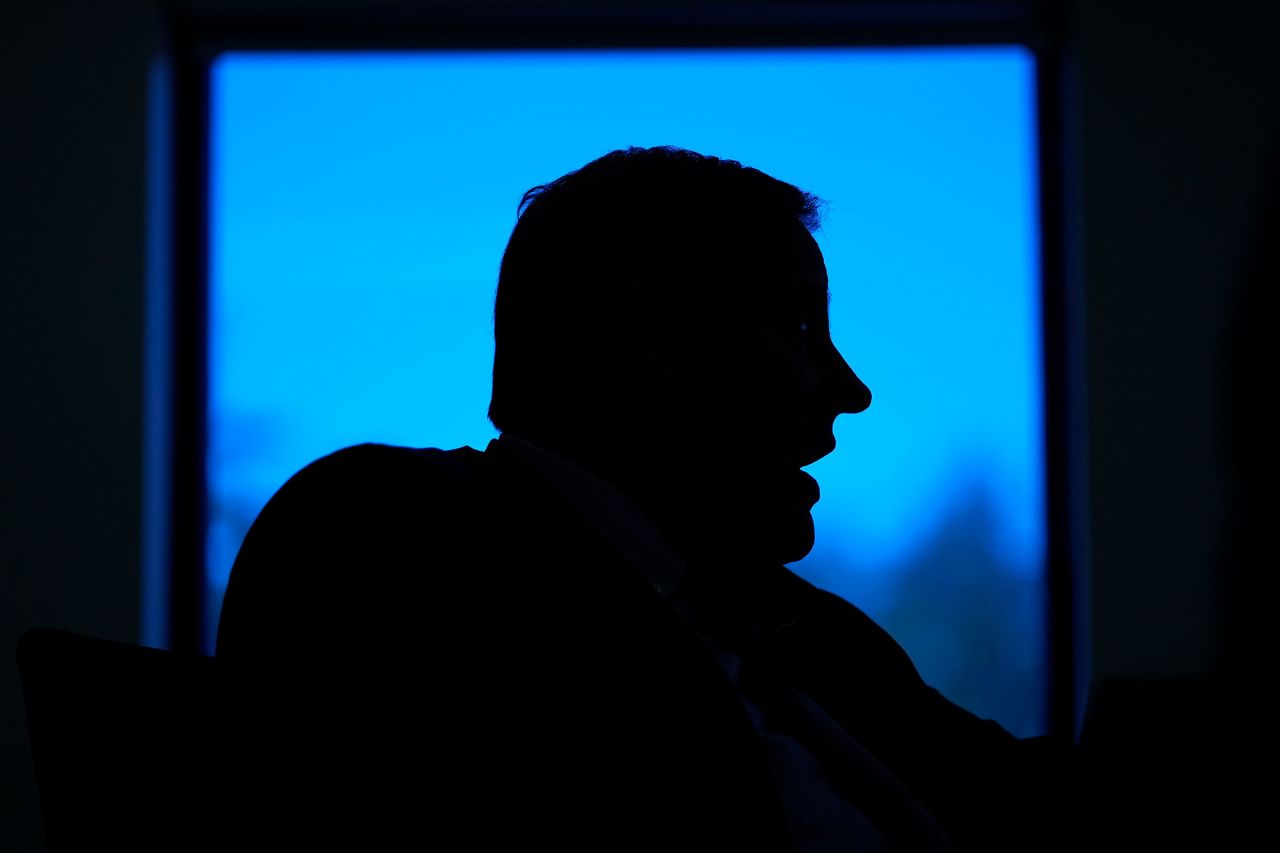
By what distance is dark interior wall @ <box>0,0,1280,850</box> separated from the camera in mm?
2346

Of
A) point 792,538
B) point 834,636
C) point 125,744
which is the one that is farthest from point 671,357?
point 125,744

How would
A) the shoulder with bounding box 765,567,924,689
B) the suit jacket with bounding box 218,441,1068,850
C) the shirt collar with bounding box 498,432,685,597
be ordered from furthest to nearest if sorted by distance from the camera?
the shoulder with bounding box 765,567,924,689 < the shirt collar with bounding box 498,432,685,597 < the suit jacket with bounding box 218,441,1068,850

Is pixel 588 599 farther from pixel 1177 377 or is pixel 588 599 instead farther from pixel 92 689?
pixel 1177 377

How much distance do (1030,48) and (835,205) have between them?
22.7 inches

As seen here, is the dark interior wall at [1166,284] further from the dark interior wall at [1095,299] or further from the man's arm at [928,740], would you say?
the man's arm at [928,740]

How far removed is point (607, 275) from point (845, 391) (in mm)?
262

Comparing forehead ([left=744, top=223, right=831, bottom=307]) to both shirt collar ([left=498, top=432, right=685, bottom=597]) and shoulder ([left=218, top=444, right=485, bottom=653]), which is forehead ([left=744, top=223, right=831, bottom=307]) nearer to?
shirt collar ([left=498, top=432, right=685, bottom=597])

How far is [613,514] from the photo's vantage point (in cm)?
103

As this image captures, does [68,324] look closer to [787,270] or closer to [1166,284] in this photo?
[787,270]

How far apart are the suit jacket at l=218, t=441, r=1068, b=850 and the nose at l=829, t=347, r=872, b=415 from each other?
32 centimetres

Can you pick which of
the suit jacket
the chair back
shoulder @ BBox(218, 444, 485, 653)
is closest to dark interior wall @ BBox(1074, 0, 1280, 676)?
the suit jacket

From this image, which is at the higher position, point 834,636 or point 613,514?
point 613,514

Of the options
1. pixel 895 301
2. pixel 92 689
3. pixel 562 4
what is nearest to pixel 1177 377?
pixel 895 301

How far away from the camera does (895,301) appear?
2.57m
